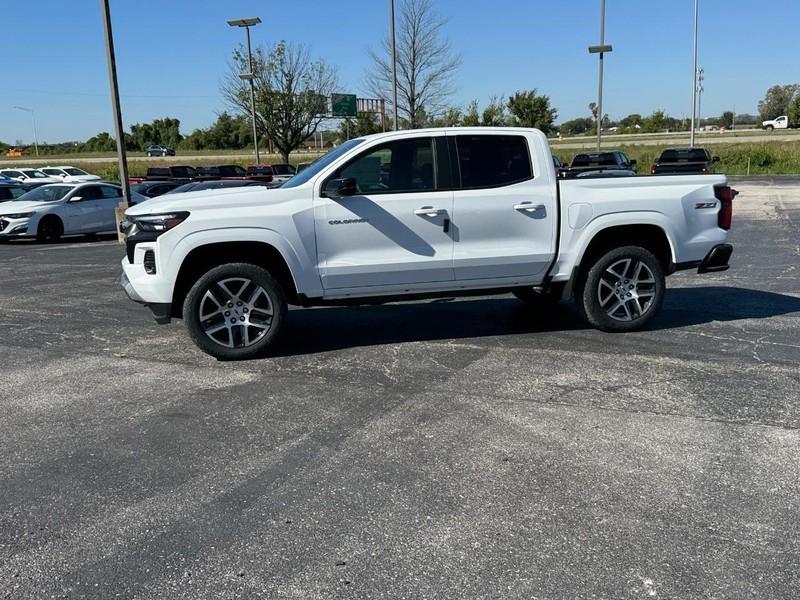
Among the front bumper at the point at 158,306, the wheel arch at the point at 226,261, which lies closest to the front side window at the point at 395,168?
the wheel arch at the point at 226,261

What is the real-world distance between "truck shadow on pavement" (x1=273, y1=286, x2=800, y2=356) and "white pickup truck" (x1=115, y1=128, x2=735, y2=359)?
572mm

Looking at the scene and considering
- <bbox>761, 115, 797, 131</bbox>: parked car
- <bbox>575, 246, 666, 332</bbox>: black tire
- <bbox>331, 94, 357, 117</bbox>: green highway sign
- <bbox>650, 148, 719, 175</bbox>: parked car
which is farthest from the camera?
<bbox>761, 115, 797, 131</bbox>: parked car

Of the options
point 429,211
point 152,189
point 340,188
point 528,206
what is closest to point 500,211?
point 528,206

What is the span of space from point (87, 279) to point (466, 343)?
7.26 m

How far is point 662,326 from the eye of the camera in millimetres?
7531

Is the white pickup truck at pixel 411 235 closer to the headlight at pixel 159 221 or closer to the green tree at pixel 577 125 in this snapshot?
the headlight at pixel 159 221

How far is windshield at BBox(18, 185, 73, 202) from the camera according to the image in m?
18.8

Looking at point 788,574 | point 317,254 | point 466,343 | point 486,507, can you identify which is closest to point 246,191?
point 317,254

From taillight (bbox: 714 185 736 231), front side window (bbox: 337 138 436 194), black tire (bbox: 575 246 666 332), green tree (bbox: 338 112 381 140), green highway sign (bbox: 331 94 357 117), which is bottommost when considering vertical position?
black tire (bbox: 575 246 666 332)

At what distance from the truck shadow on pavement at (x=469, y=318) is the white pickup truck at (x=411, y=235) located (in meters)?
0.57

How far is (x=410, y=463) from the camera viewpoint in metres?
4.30

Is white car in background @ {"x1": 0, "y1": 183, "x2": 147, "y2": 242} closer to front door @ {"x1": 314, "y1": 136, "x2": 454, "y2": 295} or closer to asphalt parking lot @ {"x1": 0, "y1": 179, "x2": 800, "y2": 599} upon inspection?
asphalt parking lot @ {"x1": 0, "y1": 179, "x2": 800, "y2": 599}

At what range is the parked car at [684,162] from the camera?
2397cm

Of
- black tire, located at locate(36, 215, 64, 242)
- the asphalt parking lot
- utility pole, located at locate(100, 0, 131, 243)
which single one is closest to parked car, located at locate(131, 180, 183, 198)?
black tire, located at locate(36, 215, 64, 242)
